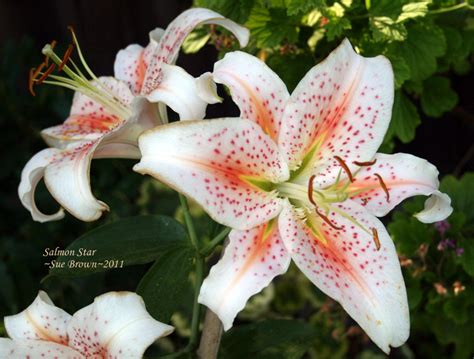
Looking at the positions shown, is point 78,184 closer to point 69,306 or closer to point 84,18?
point 69,306

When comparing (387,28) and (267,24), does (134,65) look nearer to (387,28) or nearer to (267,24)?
(267,24)

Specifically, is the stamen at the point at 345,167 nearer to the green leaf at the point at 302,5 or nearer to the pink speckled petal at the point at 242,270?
the pink speckled petal at the point at 242,270

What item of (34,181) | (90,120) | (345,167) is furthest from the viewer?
(90,120)

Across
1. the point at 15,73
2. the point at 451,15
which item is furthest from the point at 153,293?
the point at 15,73

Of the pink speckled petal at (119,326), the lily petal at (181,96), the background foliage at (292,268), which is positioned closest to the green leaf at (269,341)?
the background foliage at (292,268)

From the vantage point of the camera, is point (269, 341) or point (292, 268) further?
point (292, 268)

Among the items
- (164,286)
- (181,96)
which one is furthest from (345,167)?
(164,286)

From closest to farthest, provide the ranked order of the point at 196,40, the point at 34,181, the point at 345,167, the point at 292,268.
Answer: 1. the point at 345,167
2. the point at 34,181
3. the point at 196,40
4. the point at 292,268
